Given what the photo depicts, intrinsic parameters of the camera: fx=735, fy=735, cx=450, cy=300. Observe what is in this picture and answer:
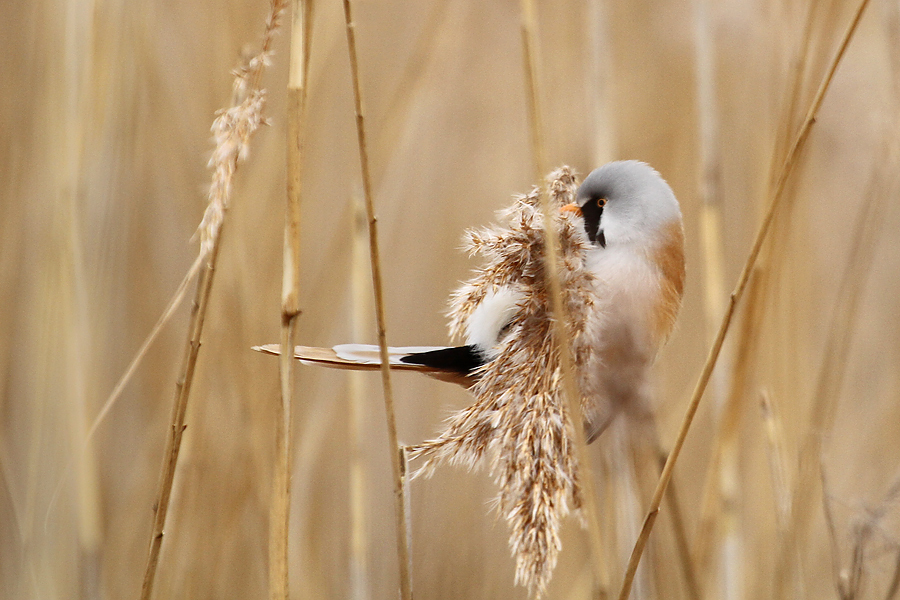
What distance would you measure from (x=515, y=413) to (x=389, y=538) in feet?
3.44

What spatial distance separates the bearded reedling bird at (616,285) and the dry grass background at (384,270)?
0.31 ft

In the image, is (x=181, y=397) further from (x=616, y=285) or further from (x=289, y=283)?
(x=616, y=285)

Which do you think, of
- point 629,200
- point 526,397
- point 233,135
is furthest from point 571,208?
point 233,135

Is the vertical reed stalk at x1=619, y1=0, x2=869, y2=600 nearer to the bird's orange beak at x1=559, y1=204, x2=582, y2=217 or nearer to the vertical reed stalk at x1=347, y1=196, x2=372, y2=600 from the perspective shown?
the bird's orange beak at x1=559, y1=204, x2=582, y2=217

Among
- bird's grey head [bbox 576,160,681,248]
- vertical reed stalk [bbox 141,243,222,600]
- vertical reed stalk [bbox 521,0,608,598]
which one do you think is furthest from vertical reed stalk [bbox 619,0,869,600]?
vertical reed stalk [bbox 141,243,222,600]

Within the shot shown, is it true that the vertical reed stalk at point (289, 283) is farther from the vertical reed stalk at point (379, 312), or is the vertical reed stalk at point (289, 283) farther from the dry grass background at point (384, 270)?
the dry grass background at point (384, 270)

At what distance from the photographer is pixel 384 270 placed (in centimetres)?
152

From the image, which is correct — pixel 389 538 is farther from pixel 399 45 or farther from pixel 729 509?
pixel 399 45

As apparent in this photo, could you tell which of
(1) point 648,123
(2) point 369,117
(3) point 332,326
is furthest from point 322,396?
(1) point 648,123

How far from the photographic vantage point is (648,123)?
1522mm

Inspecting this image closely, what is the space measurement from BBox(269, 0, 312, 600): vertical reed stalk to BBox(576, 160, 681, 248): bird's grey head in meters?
0.29

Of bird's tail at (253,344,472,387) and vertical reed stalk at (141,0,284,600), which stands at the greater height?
vertical reed stalk at (141,0,284,600)

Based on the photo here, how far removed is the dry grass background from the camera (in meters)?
0.90

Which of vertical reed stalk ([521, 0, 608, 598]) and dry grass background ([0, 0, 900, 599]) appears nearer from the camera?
vertical reed stalk ([521, 0, 608, 598])
